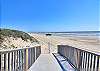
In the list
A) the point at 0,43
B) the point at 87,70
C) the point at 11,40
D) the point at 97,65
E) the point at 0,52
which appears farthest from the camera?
the point at 11,40

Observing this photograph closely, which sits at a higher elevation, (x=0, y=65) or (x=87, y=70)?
(x=0, y=65)

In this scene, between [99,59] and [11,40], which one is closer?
[99,59]

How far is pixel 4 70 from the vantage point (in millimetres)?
3092

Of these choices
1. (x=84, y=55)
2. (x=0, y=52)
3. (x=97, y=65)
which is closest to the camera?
(x=0, y=52)

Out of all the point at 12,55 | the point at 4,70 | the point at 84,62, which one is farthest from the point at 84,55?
the point at 4,70

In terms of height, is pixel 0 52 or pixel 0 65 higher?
pixel 0 52

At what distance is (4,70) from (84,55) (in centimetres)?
193

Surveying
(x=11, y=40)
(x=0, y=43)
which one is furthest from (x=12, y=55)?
(x=11, y=40)

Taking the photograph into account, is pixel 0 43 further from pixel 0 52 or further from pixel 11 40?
pixel 0 52

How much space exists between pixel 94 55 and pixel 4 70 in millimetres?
1633

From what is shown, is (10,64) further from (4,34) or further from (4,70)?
(4,34)

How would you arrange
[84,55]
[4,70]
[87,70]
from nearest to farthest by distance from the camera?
[4,70], [87,70], [84,55]

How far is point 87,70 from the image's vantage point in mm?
3951

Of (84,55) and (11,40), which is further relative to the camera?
(11,40)
